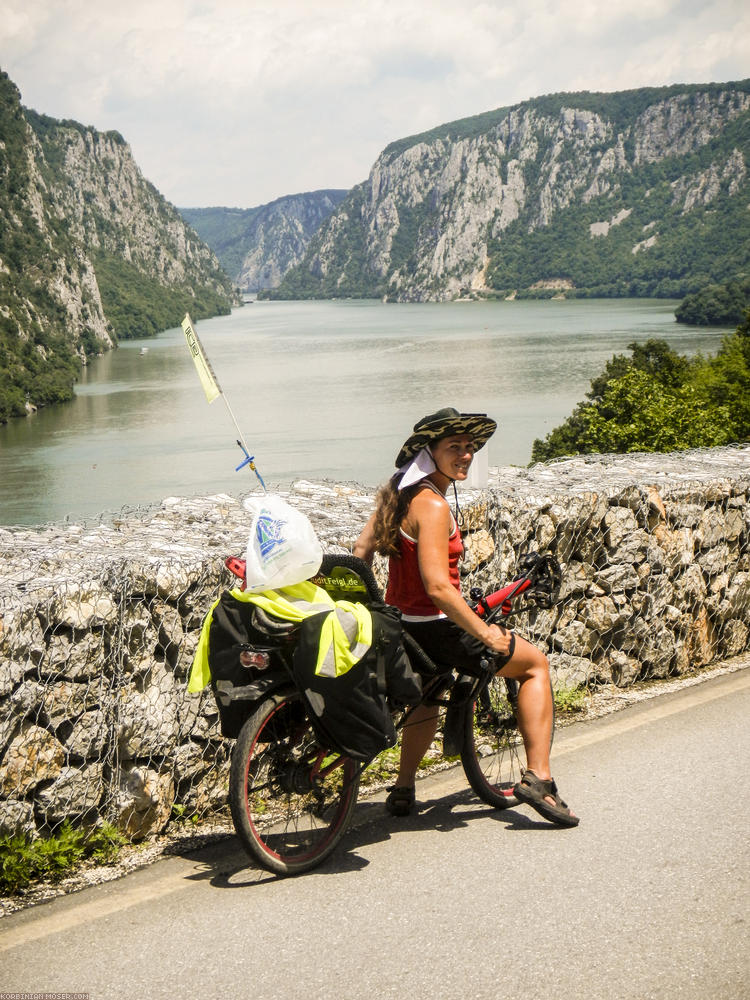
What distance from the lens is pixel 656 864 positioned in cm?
402

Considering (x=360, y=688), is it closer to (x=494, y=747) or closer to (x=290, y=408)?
(x=494, y=747)

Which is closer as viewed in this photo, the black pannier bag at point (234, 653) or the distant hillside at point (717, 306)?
the black pannier bag at point (234, 653)

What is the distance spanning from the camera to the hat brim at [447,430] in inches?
167

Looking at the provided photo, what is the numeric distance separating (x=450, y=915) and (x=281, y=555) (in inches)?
53.9

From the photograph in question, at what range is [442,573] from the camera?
4.11 m

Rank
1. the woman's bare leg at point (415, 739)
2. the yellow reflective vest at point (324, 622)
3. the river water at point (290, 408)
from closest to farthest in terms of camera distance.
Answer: the yellow reflective vest at point (324, 622) → the woman's bare leg at point (415, 739) → the river water at point (290, 408)

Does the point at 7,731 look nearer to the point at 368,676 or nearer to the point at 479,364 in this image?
the point at 368,676

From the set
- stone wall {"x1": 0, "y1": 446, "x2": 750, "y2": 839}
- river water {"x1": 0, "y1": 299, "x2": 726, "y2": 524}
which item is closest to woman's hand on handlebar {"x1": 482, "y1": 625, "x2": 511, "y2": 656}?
stone wall {"x1": 0, "y1": 446, "x2": 750, "y2": 839}

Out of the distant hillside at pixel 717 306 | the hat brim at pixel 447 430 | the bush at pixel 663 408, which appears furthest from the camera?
the distant hillside at pixel 717 306

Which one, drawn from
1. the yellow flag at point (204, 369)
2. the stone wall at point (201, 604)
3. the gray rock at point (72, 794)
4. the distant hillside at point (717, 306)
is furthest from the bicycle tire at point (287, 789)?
the distant hillside at point (717, 306)

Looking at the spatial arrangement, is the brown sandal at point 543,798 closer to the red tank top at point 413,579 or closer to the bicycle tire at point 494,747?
the bicycle tire at point 494,747

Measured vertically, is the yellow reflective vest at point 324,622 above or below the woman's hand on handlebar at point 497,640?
above

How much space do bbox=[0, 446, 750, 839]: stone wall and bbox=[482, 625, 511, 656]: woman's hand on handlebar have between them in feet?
3.53

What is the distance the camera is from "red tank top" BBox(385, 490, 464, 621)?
14.1ft
